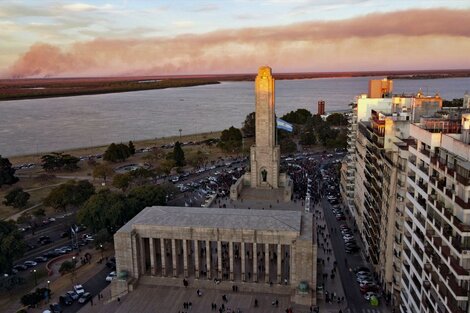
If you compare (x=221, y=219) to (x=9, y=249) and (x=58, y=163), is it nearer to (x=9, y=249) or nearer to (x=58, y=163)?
(x=9, y=249)

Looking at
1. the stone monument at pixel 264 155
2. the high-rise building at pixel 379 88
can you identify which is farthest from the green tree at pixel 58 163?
the high-rise building at pixel 379 88

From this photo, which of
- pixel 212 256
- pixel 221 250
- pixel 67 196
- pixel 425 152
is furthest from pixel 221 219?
pixel 67 196

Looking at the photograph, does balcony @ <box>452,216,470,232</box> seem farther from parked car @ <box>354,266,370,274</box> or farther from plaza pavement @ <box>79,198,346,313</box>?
parked car @ <box>354,266,370,274</box>

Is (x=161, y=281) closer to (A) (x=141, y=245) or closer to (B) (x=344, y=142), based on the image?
(A) (x=141, y=245)

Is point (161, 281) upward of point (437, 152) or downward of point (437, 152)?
downward

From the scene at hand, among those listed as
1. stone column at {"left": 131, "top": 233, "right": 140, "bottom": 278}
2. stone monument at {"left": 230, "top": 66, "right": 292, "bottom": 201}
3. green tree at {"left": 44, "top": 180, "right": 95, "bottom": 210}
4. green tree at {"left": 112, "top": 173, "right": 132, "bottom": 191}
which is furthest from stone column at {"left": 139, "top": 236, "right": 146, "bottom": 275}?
green tree at {"left": 112, "top": 173, "right": 132, "bottom": 191}

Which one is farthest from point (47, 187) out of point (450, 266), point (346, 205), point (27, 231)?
point (450, 266)
